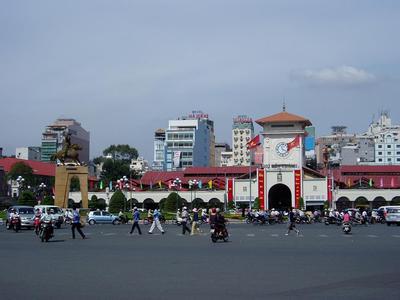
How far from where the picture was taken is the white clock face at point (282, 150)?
9212 cm

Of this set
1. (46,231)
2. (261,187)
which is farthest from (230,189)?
(46,231)

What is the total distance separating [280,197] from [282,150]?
21.7ft

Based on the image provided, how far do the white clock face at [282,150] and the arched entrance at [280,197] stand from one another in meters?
4.46

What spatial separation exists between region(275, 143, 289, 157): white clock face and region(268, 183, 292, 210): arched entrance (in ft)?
14.6

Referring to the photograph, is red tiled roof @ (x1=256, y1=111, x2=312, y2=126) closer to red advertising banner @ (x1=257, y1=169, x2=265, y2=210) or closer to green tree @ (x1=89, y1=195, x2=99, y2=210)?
red advertising banner @ (x1=257, y1=169, x2=265, y2=210)

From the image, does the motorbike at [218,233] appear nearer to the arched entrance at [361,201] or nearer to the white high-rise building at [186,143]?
the arched entrance at [361,201]

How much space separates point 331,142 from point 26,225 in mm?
160865

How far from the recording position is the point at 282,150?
303ft

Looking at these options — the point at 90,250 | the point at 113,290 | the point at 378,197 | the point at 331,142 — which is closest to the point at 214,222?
the point at 90,250

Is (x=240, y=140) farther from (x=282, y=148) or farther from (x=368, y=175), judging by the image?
(x=282, y=148)

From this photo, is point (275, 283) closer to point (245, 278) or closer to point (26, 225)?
point (245, 278)

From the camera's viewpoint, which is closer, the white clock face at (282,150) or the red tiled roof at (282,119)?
the red tiled roof at (282,119)

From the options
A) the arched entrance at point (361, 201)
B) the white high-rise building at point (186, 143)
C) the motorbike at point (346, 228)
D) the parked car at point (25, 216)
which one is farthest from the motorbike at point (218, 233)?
the white high-rise building at point (186, 143)

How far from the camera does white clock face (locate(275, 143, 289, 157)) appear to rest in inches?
3627
